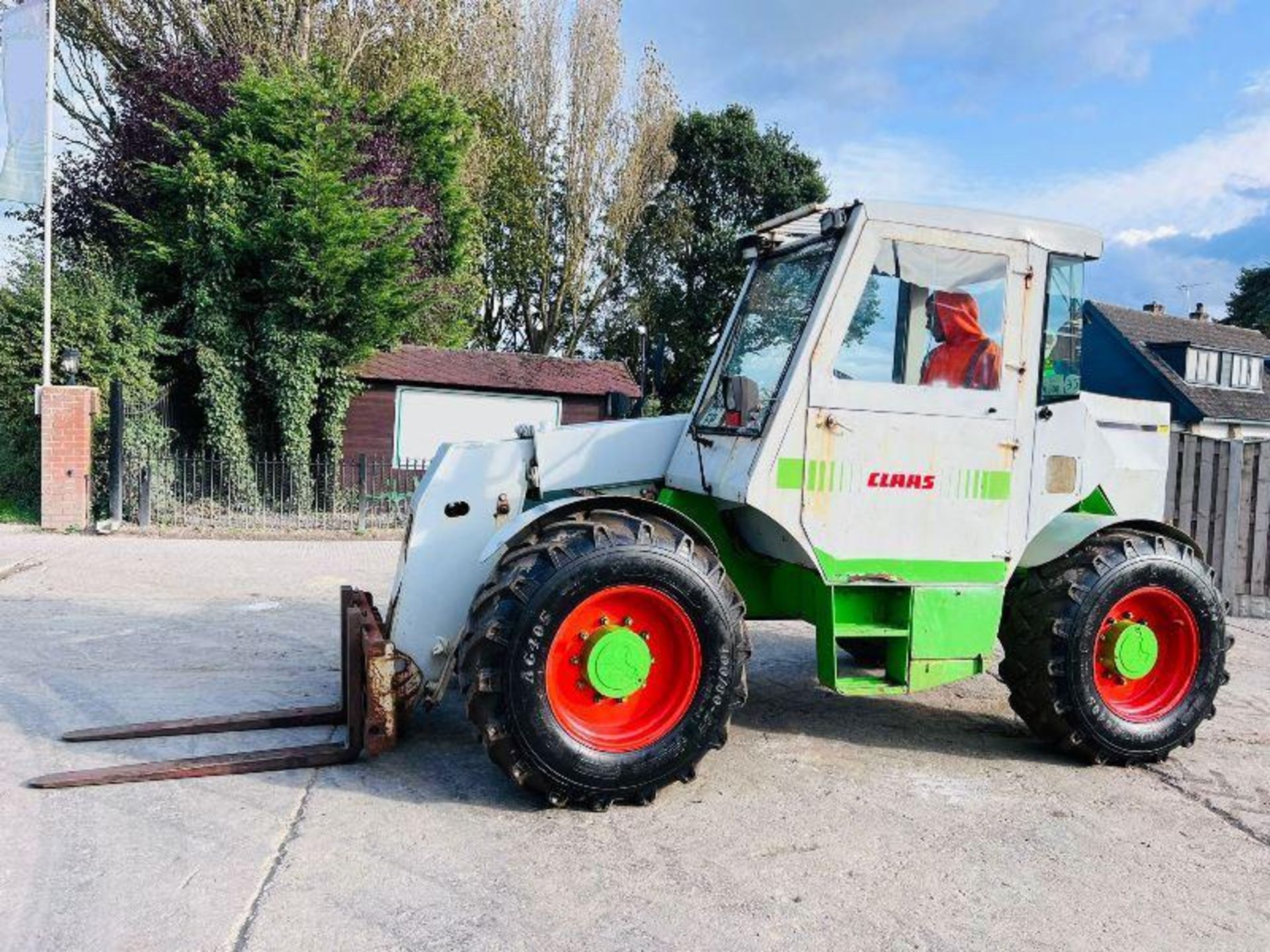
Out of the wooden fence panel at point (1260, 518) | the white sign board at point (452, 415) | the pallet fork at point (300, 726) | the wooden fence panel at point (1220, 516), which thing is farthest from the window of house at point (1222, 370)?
the pallet fork at point (300, 726)

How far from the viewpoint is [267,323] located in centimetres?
1553

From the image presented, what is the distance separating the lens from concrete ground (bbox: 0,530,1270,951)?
3150 millimetres

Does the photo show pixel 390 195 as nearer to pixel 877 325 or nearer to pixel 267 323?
pixel 267 323

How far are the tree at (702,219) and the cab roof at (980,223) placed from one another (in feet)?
79.9

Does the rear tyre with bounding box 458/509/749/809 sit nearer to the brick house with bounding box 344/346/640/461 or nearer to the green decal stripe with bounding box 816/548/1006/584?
the green decal stripe with bounding box 816/548/1006/584

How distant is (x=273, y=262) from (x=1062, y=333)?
1336cm

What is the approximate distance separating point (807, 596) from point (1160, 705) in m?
1.96

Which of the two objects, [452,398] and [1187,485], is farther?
[452,398]

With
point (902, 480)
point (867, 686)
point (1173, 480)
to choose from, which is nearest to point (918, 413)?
point (902, 480)

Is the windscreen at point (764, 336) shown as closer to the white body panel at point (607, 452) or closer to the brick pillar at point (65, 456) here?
the white body panel at point (607, 452)

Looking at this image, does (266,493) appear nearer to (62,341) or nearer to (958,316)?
(62,341)

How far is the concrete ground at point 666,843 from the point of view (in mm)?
3150

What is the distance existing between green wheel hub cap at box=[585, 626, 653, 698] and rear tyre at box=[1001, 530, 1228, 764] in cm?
208

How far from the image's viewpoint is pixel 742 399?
4.49 m
